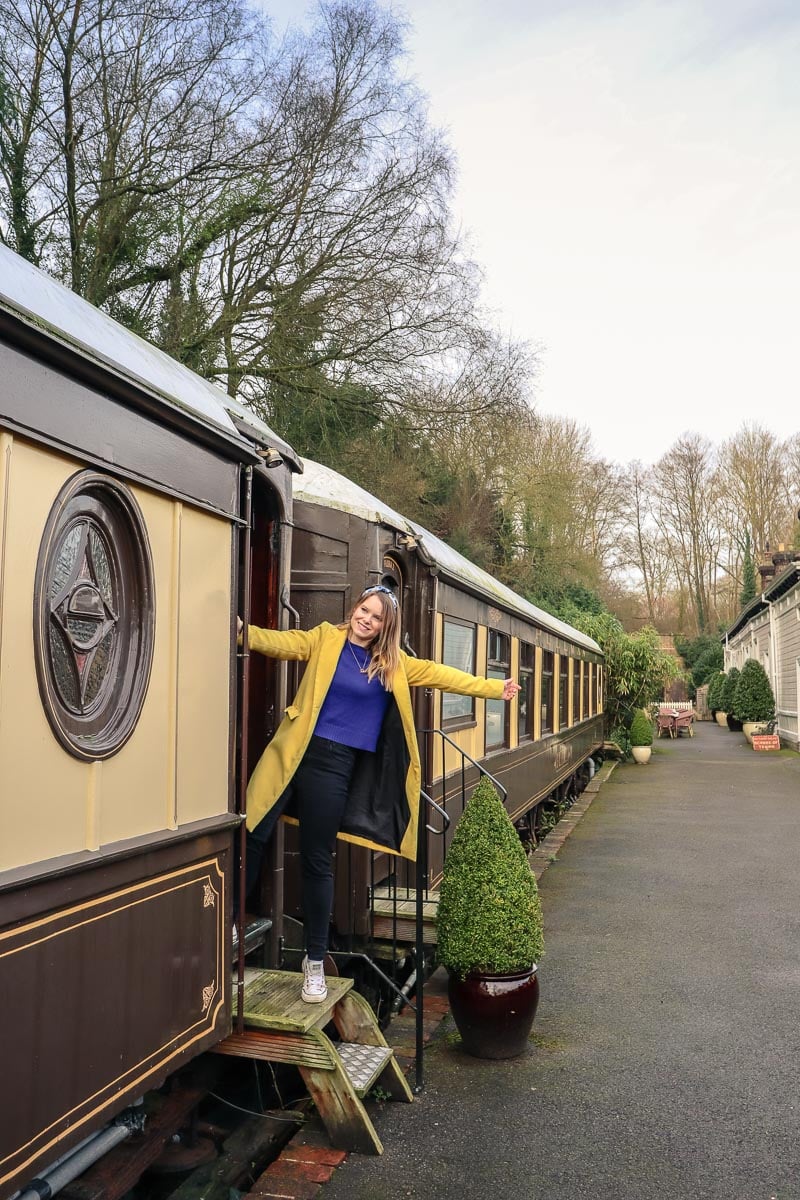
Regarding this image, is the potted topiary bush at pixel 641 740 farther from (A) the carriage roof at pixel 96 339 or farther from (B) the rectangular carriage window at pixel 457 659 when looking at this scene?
(A) the carriage roof at pixel 96 339

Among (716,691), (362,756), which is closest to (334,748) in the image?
(362,756)

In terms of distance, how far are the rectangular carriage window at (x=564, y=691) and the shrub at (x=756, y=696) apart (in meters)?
13.5

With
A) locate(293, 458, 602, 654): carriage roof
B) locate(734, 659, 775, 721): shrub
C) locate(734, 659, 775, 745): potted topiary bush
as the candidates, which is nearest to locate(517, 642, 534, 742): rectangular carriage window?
locate(293, 458, 602, 654): carriage roof

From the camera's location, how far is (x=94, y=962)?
8.62 ft

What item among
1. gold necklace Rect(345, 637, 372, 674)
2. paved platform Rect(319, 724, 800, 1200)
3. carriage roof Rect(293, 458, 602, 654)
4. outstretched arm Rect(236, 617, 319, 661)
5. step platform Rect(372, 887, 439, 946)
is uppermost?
carriage roof Rect(293, 458, 602, 654)

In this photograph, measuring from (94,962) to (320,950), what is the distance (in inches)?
53.6

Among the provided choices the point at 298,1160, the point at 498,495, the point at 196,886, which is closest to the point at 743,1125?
the point at 298,1160

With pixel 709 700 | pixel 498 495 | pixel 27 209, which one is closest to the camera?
pixel 27 209

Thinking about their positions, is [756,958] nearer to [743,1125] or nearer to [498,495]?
[743,1125]

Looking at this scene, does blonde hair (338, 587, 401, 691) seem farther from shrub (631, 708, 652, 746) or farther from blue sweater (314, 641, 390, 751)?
shrub (631, 708, 652, 746)

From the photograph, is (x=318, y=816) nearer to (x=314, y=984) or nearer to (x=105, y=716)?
(x=314, y=984)

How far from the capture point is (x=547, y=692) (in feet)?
40.4

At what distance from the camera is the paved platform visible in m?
3.43

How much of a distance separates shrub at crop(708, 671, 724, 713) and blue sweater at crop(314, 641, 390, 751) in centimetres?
3630
